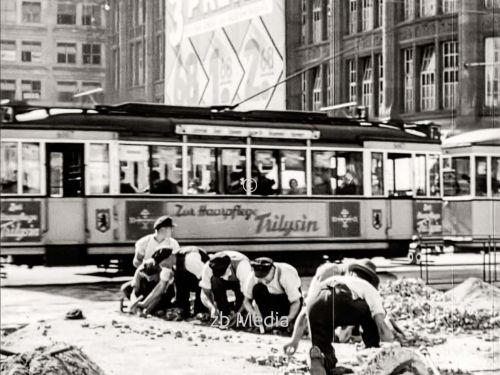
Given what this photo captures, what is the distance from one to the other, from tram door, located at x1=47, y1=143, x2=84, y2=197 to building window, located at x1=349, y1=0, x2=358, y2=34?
178cm

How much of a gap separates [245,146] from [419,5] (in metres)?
1.42

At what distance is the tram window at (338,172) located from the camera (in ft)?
23.2

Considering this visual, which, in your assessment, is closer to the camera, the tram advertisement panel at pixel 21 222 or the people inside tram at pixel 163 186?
the tram advertisement panel at pixel 21 222

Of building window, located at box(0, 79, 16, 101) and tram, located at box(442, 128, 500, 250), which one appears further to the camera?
tram, located at box(442, 128, 500, 250)

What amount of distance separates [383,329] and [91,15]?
2351 mm

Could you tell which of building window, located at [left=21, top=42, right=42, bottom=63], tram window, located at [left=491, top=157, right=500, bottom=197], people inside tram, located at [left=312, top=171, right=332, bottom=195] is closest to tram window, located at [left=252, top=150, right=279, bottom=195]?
people inside tram, located at [left=312, top=171, right=332, bottom=195]

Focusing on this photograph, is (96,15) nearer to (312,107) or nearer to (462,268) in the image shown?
(312,107)

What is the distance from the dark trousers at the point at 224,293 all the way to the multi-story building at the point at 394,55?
1301mm

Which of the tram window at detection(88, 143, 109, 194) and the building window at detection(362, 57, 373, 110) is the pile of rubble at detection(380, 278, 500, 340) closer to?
the building window at detection(362, 57, 373, 110)

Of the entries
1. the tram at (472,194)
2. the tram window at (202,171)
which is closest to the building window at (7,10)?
the tram window at (202,171)

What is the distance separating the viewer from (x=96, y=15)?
604 centimetres

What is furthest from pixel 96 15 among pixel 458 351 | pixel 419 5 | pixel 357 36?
pixel 458 351

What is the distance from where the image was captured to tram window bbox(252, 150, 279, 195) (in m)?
6.58

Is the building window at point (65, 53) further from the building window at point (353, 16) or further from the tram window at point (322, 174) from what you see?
the tram window at point (322, 174)
